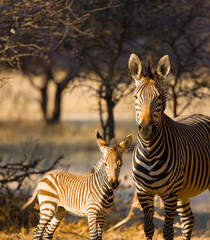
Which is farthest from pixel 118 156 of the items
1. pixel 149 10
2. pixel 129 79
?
Answer: pixel 149 10

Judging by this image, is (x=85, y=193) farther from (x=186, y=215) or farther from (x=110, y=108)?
(x=110, y=108)

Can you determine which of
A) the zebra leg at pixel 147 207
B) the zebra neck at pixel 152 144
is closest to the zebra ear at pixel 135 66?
the zebra neck at pixel 152 144

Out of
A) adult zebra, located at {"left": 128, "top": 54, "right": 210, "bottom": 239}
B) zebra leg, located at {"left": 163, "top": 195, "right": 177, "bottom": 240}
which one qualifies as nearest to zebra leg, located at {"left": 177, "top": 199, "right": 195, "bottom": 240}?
adult zebra, located at {"left": 128, "top": 54, "right": 210, "bottom": 239}

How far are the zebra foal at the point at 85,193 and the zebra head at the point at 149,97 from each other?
2.12 feet

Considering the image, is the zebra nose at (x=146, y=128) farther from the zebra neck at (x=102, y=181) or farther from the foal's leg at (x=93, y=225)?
the foal's leg at (x=93, y=225)

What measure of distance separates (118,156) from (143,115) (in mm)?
879

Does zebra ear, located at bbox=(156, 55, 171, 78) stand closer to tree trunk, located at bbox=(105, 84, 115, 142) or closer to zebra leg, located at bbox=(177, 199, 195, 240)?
zebra leg, located at bbox=(177, 199, 195, 240)

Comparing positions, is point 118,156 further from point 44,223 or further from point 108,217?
point 108,217

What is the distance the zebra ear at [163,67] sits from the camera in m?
4.89

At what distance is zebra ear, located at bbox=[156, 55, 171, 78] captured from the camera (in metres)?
4.89

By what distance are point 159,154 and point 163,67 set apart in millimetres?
953

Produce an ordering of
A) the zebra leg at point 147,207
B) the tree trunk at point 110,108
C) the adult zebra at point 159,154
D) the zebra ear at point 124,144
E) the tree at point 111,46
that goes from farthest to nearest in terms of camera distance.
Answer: the tree trunk at point 110,108
the tree at point 111,46
the zebra ear at point 124,144
the zebra leg at point 147,207
the adult zebra at point 159,154

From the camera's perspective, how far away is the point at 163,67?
495cm

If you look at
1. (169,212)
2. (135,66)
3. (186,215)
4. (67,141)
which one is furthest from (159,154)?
(67,141)
